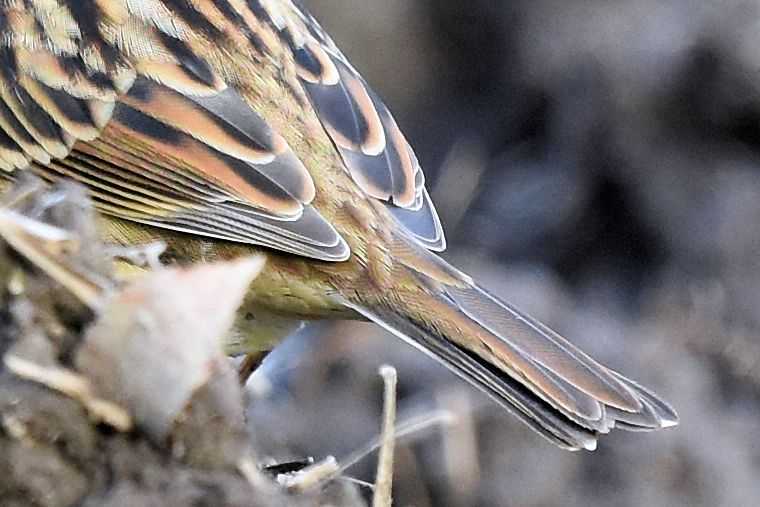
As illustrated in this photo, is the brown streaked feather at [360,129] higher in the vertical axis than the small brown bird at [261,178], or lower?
higher

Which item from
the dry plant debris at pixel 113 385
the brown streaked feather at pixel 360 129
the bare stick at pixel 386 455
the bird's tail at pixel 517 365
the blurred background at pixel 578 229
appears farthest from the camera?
the blurred background at pixel 578 229

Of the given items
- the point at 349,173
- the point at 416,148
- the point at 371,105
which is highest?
the point at 416,148

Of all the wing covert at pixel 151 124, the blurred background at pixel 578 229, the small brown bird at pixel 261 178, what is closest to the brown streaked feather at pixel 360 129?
the small brown bird at pixel 261 178

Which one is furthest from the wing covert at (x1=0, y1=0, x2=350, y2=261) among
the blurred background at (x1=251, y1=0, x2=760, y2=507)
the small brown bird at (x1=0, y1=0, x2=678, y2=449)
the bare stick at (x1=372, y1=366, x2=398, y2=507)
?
the blurred background at (x1=251, y1=0, x2=760, y2=507)

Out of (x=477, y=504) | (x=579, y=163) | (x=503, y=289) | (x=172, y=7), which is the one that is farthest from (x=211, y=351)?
(x=579, y=163)

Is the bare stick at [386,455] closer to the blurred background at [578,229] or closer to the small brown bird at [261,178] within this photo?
the small brown bird at [261,178]

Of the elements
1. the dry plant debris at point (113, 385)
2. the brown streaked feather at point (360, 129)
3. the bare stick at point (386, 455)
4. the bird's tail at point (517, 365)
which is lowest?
the dry plant debris at point (113, 385)

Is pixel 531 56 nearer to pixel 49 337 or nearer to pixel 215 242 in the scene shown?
pixel 215 242
